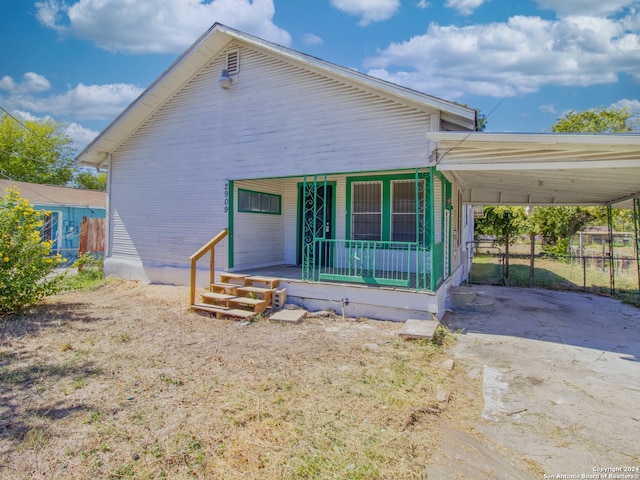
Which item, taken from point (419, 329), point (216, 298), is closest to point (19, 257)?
point (216, 298)

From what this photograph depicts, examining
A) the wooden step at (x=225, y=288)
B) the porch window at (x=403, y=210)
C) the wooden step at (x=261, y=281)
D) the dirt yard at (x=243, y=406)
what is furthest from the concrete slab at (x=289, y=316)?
the porch window at (x=403, y=210)

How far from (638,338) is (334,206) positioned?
6.80 metres

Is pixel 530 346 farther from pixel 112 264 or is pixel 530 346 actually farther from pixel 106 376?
pixel 112 264

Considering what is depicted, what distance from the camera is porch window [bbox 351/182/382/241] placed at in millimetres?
8930

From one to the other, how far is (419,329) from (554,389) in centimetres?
206

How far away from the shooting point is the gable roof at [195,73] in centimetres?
651

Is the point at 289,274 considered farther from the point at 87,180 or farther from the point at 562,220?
the point at 87,180

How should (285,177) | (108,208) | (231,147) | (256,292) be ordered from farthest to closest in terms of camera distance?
(108,208) < (231,147) < (285,177) < (256,292)

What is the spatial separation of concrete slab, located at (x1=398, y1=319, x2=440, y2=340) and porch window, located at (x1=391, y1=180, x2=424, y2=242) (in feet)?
8.81

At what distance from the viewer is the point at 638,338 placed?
625 centimetres

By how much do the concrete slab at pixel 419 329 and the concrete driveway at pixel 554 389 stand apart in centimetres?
48

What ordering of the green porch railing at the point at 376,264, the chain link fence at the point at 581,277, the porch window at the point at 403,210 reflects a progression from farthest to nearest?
the chain link fence at the point at 581,277 < the porch window at the point at 403,210 < the green porch railing at the point at 376,264

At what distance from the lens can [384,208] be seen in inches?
346

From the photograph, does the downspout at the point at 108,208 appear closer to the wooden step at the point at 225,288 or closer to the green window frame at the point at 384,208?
the wooden step at the point at 225,288
